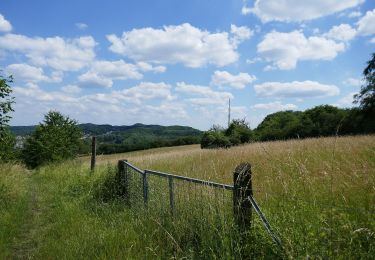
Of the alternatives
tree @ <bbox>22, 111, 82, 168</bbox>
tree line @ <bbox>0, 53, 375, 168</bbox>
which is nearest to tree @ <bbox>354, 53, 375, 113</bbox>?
tree line @ <bbox>0, 53, 375, 168</bbox>

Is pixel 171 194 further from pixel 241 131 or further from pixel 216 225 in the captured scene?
pixel 241 131

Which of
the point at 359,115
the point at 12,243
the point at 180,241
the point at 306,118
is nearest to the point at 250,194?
the point at 180,241

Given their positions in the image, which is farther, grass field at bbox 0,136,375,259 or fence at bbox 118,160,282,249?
fence at bbox 118,160,282,249

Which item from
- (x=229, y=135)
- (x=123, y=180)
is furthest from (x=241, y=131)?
(x=123, y=180)

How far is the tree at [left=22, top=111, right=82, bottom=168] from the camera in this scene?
47.8m

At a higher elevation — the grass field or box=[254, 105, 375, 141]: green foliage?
box=[254, 105, 375, 141]: green foliage

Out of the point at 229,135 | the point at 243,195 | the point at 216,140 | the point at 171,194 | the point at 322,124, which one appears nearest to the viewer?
the point at 243,195

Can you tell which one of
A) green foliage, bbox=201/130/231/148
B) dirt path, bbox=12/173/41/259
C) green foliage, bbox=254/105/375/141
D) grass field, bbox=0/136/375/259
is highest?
green foliage, bbox=254/105/375/141

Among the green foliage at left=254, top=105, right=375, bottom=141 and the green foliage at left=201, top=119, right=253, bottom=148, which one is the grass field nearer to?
the green foliage at left=254, top=105, right=375, bottom=141

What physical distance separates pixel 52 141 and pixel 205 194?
47.4 m

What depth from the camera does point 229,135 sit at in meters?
41.9

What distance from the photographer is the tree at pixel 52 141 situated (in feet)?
157

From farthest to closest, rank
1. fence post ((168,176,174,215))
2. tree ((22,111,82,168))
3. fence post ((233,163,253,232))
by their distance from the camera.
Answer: tree ((22,111,82,168)), fence post ((168,176,174,215)), fence post ((233,163,253,232))

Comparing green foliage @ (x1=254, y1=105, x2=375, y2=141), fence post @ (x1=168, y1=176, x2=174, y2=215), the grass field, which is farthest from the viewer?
green foliage @ (x1=254, y1=105, x2=375, y2=141)
